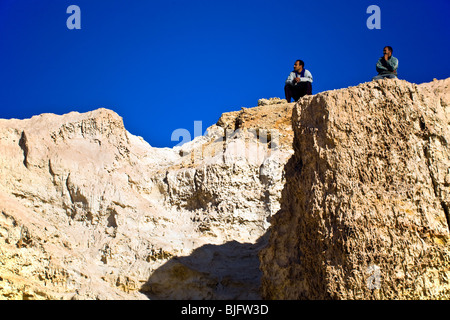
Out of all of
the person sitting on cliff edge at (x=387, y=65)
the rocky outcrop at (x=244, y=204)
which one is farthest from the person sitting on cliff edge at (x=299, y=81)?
the person sitting on cliff edge at (x=387, y=65)

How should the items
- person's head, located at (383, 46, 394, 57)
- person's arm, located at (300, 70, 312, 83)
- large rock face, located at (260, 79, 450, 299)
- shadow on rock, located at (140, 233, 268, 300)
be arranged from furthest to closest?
person's arm, located at (300, 70, 312, 83) → person's head, located at (383, 46, 394, 57) → shadow on rock, located at (140, 233, 268, 300) → large rock face, located at (260, 79, 450, 299)

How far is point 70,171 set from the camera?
532 inches

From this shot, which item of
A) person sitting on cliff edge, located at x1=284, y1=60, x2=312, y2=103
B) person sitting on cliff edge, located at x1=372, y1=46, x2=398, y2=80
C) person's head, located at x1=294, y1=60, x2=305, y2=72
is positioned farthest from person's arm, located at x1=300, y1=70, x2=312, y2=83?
person sitting on cliff edge, located at x1=372, y1=46, x2=398, y2=80

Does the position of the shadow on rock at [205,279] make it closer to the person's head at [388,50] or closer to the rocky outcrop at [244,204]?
the rocky outcrop at [244,204]

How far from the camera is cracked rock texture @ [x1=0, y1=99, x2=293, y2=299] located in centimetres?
1127

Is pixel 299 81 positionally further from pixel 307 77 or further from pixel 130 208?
pixel 130 208

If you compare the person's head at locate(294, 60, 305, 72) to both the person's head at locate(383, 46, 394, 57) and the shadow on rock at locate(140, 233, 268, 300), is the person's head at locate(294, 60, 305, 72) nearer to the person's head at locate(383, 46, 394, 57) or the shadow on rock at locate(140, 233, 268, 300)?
the person's head at locate(383, 46, 394, 57)

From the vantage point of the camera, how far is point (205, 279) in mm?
11664

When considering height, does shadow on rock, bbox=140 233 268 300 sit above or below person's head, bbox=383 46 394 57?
below

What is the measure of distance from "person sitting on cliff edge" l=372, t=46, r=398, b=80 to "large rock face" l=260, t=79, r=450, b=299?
179cm
